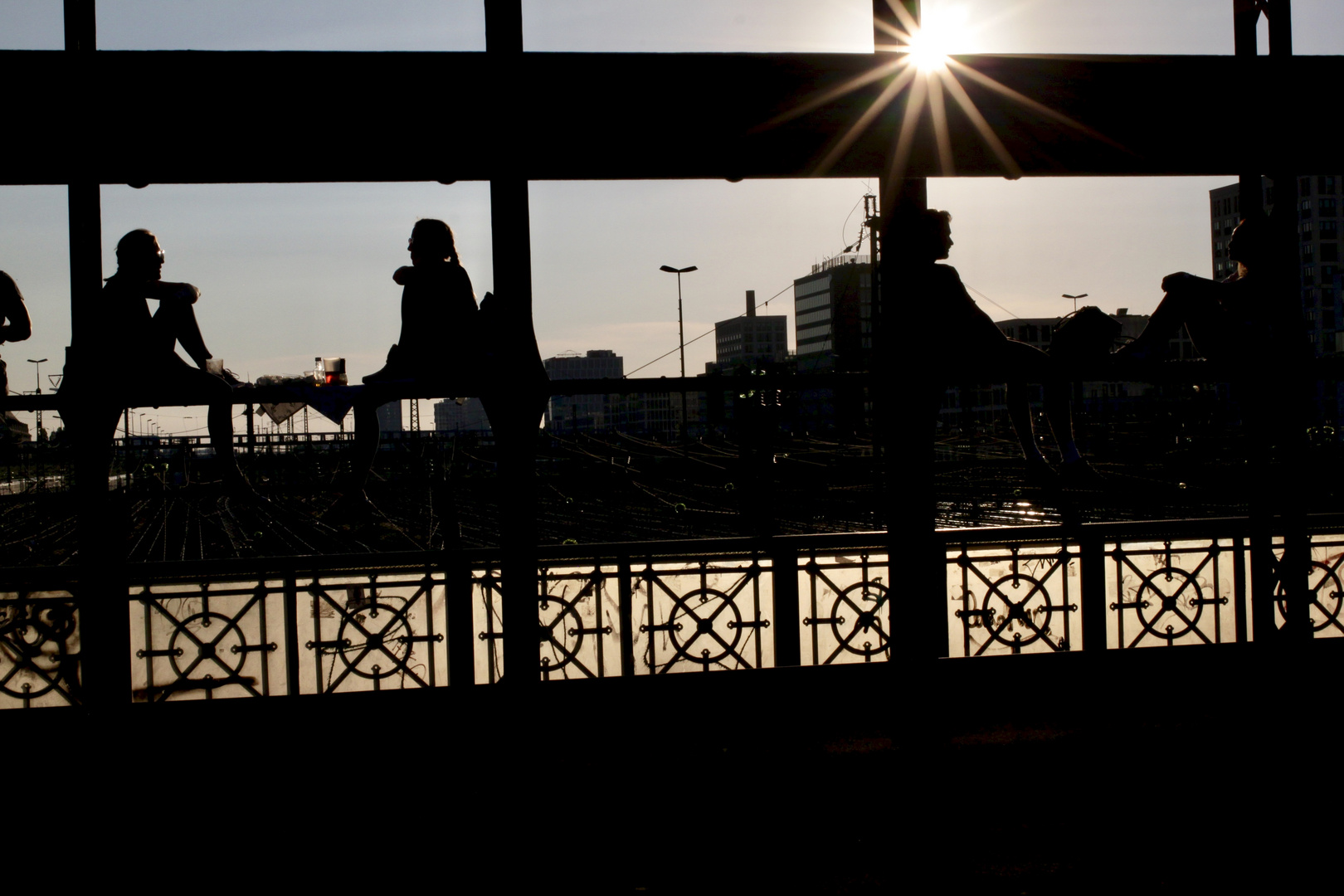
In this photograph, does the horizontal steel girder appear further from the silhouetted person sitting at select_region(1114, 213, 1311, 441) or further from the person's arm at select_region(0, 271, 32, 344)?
the person's arm at select_region(0, 271, 32, 344)

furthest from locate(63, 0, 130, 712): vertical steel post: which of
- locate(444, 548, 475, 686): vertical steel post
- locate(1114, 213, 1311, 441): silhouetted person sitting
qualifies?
locate(1114, 213, 1311, 441): silhouetted person sitting

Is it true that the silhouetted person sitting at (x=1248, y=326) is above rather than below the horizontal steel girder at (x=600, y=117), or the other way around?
below

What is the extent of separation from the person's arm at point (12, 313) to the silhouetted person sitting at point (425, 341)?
159 cm

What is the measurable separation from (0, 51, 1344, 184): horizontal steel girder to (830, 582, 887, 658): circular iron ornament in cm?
304

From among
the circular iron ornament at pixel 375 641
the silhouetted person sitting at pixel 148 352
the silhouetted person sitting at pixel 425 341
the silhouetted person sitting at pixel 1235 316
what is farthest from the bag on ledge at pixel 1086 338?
the circular iron ornament at pixel 375 641

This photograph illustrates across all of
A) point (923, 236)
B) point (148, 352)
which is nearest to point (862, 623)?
point (923, 236)

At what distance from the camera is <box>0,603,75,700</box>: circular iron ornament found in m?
5.19

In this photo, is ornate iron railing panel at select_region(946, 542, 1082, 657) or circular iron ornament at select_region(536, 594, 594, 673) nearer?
circular iron ornament at select_region(536, 594, 594, 673)

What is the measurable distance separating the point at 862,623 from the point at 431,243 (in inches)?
135

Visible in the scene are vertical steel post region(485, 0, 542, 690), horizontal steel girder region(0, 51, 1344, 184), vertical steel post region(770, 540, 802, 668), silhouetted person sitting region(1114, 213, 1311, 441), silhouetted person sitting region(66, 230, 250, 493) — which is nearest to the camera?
vertical steel post region(485, 0, 542, 690)

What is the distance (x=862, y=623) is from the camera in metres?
5.87

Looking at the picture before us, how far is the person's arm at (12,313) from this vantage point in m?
4.12

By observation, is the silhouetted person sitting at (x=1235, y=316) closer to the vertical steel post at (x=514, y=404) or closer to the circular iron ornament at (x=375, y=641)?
the vertical steel post at (x=514, y=404)

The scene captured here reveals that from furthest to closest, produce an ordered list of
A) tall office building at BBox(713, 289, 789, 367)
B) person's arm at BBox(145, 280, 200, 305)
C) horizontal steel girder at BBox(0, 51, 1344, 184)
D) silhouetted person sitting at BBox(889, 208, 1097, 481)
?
tall office building at BBox(713, 289, 789, 367) → person's arm at BBox(145, 280, 200, 305) → silhouetted person sitting at BBox(889, 208, 1097, 481) → horizontal steel girder at BBox(0, 51, 1344, 184)
